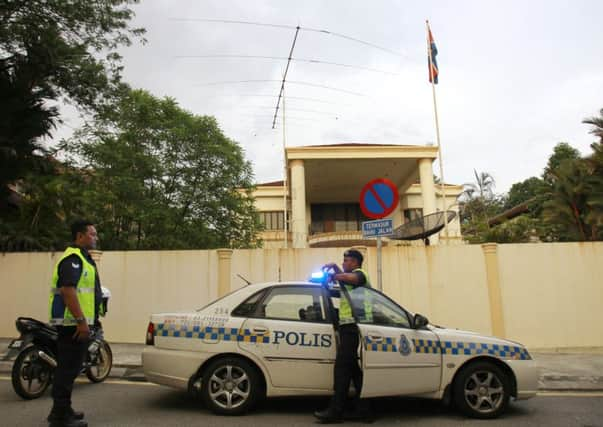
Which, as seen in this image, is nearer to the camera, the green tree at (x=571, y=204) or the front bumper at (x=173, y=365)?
the front bumper at (x=173, y=365)

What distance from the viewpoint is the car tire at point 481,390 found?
4754 millimetres

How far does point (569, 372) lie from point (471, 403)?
3.84m

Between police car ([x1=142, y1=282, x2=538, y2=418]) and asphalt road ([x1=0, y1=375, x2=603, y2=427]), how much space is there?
0.23m

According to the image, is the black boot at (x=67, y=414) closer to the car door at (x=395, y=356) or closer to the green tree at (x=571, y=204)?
the car door at (x=395, y=356)

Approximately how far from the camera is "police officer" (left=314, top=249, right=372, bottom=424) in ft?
14.6

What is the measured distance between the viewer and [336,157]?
76.9ft

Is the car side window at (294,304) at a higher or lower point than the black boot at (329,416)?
higher

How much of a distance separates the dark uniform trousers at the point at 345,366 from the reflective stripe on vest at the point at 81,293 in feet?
8.21

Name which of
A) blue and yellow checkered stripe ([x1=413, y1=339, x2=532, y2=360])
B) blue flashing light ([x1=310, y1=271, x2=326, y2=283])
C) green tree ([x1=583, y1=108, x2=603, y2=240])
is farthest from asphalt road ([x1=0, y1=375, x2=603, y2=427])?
green tree ([x1=583, y1=108, x2=603, y2=240])

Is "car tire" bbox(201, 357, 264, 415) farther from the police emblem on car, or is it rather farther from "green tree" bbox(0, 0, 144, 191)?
"green tree" bbox(0, 0, 144, 191)

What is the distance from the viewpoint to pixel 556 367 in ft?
25.9

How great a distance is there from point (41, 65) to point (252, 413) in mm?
11125

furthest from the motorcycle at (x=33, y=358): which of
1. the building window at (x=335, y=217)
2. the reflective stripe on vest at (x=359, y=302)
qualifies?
the building window at (x=335, y=217)

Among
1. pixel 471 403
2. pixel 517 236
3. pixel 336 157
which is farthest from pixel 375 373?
pixel 336 157
